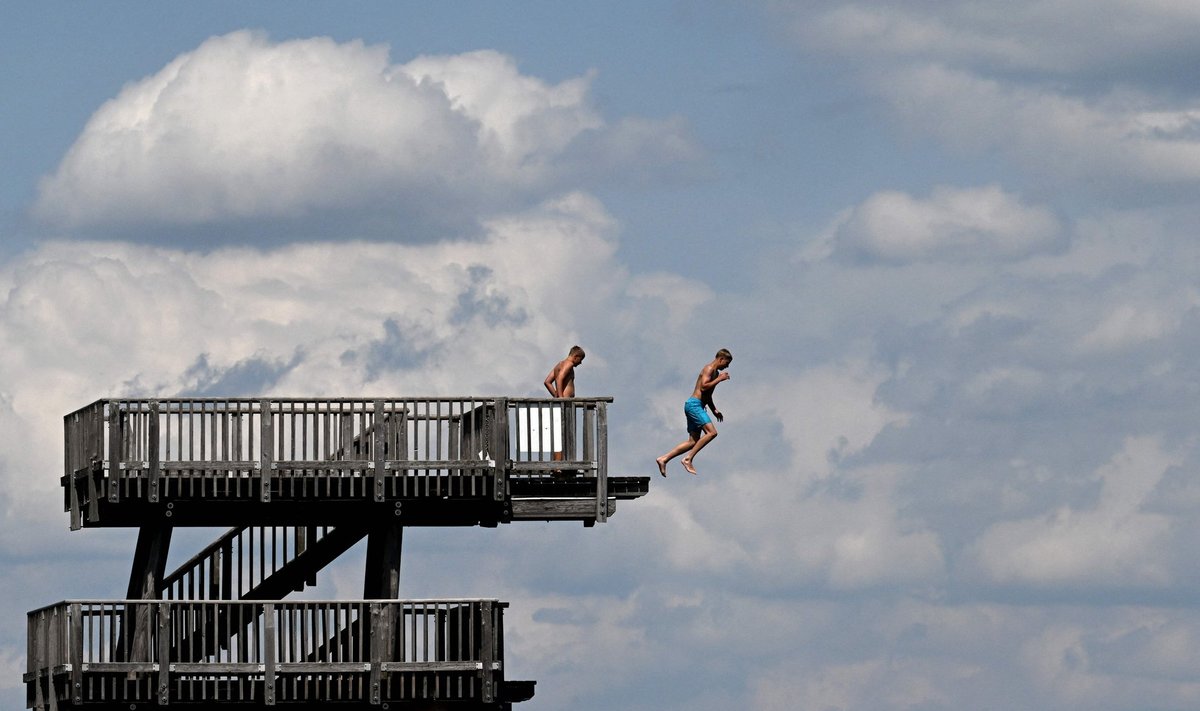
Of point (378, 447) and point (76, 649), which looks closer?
point (76, 649)

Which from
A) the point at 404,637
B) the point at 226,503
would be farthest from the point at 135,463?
the point at 404,637

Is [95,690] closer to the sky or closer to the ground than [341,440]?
closer to the ground

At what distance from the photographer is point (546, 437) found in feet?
175

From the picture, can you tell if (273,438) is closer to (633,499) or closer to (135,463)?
(135,463)

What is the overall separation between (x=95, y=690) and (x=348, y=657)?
3.98 m

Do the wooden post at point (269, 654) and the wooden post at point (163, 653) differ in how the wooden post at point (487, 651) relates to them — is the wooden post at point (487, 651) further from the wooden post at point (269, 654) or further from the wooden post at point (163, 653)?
the wooden post at point (163, 653)

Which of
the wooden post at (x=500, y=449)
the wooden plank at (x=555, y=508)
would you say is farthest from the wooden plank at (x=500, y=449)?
the wooden plank at (x=555, y=508)

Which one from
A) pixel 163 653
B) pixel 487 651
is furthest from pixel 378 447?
pixel 163 653

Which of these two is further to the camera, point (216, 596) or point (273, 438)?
point (216, 596)

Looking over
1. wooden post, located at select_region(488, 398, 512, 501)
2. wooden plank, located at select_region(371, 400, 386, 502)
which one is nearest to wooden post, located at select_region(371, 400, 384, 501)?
wooden plank, located at select_region(371, 400, 386, 502)

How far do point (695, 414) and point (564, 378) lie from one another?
2470 millimetres

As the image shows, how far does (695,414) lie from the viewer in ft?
181

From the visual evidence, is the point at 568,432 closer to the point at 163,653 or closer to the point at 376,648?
the point at 376,648

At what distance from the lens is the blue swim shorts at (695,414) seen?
5525cm
